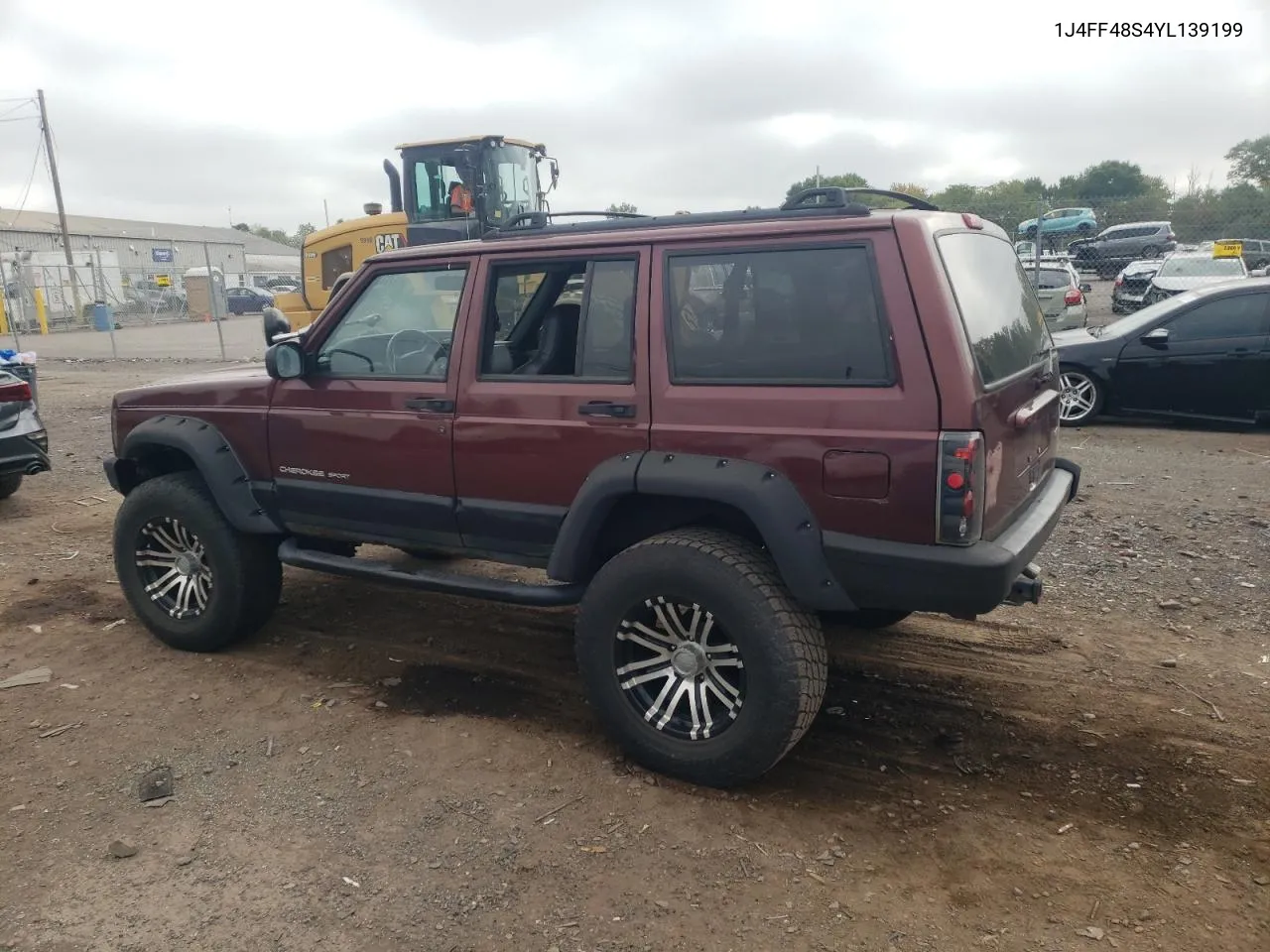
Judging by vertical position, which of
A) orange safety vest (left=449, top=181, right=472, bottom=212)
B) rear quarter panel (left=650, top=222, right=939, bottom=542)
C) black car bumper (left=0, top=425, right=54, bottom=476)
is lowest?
black car bumper (left=0, top=425, right=54, bottom=476)

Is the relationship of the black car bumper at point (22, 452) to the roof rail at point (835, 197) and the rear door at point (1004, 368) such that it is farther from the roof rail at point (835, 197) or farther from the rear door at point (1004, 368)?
the rear door at point (1004, 368)

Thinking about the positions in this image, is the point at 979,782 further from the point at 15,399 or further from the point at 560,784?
the point at 15,399

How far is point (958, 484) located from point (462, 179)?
1058 cm

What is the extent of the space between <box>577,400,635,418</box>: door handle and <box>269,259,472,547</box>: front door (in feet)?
2.15

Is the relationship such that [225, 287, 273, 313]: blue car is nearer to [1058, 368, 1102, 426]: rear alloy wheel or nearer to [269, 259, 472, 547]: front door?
[1058, 368, 1102, 426]: rear alloy wheel

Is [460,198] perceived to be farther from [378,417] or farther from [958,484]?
[958,484]

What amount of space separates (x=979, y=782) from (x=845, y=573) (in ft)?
3.25

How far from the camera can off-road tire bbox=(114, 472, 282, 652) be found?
14.8ft

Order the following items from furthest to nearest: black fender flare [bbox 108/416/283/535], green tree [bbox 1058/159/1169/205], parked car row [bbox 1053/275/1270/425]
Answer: green tree [bbox 1058/159/1169/205] < parked car row [bbox 1053/275/1270/425] < black fender flare [bbox 108/416/283/535]

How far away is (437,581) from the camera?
4.00 meters

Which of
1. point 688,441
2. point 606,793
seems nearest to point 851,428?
point 688,441

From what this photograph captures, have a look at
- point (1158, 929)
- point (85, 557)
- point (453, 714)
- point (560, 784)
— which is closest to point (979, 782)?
point (1158, 929)

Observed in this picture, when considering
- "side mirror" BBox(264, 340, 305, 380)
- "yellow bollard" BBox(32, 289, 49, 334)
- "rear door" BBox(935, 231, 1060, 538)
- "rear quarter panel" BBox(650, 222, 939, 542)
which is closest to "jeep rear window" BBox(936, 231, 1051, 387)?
"rear door" BBox(935, 231, 1060, 538)

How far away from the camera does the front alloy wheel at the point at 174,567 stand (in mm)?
4637
